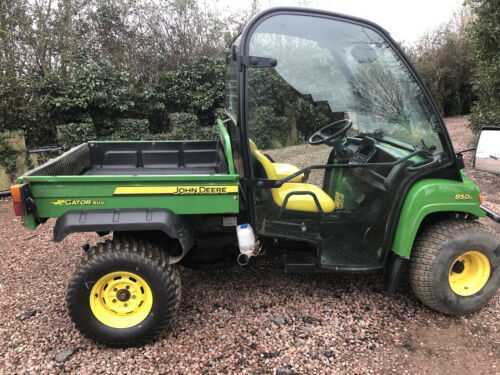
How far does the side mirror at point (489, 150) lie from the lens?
2488 millimetres

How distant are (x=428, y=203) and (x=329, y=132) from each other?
2.63 ft

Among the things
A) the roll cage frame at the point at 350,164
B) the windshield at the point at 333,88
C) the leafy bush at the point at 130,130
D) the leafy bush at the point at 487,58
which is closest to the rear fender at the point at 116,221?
the roll cage frame at the point at 350,164

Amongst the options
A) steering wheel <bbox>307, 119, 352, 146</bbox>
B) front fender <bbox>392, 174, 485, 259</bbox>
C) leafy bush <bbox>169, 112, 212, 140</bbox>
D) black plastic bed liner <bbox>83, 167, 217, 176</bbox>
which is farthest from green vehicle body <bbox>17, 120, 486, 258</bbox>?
leafy bush <bbox>169, 112, 212, 140</bbox>

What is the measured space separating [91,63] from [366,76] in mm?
6048

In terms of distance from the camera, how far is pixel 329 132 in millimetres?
2631

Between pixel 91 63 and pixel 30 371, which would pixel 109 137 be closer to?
pixel 91 63

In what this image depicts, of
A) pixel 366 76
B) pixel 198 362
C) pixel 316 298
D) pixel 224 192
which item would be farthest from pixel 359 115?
pixel 198 362

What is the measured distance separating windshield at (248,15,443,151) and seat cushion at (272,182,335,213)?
12.2 inches

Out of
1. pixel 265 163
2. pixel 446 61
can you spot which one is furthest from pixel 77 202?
pixel 446 61

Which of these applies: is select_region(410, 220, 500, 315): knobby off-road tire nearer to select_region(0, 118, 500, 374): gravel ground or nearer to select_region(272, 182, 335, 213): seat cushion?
select_region(0, 118, 500, 374): gravel ground

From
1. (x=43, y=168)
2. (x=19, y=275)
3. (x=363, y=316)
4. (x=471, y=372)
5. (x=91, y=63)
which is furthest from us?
(x=91, y=63)

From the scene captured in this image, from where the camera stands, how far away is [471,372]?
2.23 metres

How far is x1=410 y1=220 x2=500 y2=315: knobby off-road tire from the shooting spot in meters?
2.59

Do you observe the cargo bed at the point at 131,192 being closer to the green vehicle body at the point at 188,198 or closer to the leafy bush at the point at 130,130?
the green vehicle body at the point at 188,198
